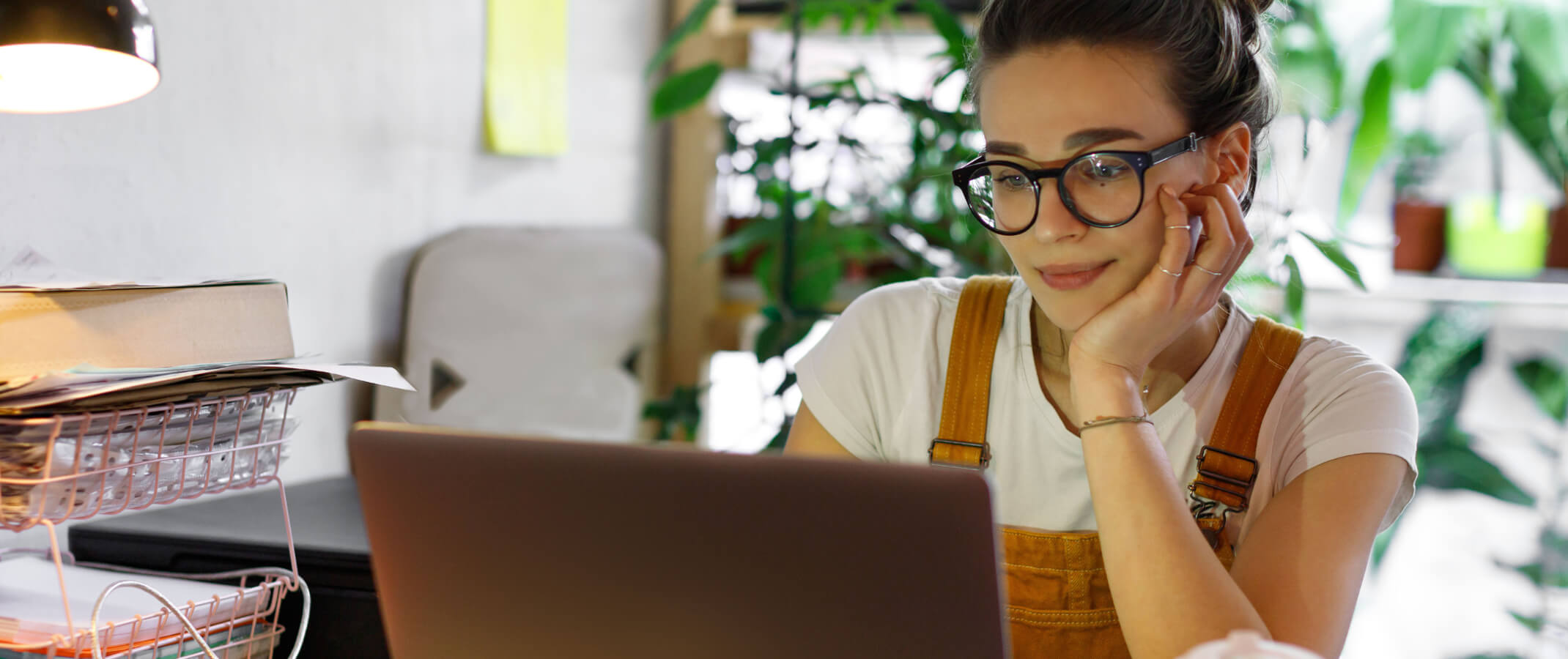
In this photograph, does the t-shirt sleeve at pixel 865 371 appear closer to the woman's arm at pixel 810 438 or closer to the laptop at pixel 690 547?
the woman's arm at pixel 810 438

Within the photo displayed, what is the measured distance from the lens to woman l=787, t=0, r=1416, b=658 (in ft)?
2.89

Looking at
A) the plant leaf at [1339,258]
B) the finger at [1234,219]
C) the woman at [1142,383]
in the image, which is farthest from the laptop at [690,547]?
the plant leaf at [1339,258]

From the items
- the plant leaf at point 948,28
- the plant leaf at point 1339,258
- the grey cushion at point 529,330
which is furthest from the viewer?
the plant leaf at point 948,28

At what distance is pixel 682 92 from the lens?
6.53 feet

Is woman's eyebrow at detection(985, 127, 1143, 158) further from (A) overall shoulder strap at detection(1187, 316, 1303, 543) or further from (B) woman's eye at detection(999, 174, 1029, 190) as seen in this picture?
(A) overall shoulder strap at detection(1187, 316, 1303, 543)

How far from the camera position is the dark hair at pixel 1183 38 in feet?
3.16

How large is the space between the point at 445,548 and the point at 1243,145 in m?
0.82

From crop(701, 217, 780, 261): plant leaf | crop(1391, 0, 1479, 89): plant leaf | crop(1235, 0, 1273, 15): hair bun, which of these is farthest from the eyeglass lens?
crop(1391, 0, 1479, 89): plant leaf

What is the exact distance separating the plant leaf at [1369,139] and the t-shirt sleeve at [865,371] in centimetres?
124

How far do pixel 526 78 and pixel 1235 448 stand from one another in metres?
1.37

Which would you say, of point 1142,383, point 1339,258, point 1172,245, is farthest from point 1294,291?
point 1172,245

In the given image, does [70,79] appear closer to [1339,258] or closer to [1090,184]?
[1090,184]

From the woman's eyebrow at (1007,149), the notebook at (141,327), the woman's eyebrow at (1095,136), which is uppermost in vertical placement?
the woman's eyebrow at (1095,136)

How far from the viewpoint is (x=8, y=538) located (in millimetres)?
988
